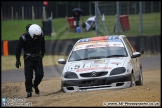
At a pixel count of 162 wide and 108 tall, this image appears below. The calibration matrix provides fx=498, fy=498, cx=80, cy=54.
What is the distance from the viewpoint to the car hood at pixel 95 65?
12.4 metres

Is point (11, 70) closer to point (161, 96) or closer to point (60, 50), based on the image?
point (60, 50)

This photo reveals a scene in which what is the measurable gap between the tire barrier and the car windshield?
10.9 meters

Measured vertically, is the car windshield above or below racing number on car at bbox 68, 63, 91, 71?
above

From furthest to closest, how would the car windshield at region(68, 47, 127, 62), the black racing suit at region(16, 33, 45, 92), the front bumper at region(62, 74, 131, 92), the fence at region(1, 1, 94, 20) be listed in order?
the fence at region(1, 1, 94, 20) < the car windshield at region(68, 47, 127, 62) < the black racing suit at region(16, 33, 45, 92) < the front bumper at region(62, 74, 131, 92)

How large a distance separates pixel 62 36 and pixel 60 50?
921cm

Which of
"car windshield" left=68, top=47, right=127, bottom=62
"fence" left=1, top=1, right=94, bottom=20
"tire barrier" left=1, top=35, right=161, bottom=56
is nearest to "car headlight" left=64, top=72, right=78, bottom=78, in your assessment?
"car windshield" left=68, top=47, right=127, bottom=62

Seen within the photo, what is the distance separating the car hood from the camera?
12383mm

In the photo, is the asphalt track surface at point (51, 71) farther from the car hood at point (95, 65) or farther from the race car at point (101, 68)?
the car hood at point (95, 65)

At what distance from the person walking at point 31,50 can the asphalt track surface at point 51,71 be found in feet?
18.9

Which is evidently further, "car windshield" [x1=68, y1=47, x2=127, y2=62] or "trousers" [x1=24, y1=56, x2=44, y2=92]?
"car windshield" [x1=68, y1=47, x2=127, y2=62]

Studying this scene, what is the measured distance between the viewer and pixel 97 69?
12.3m

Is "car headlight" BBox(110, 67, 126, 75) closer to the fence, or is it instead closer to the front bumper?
the front bumper

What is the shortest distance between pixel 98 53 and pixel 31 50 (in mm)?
2010

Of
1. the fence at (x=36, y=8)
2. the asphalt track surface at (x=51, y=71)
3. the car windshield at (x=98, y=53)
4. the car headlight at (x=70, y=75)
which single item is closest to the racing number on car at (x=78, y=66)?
the car headlight at (x=70, y=75)
